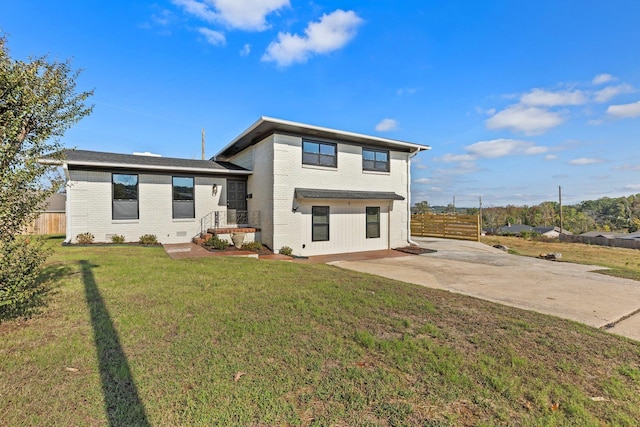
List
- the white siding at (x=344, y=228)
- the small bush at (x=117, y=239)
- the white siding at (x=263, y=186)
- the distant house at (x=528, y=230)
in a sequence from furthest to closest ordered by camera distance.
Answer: the distant house at (x=528, y=230)
the white siding at (x=344, y=228)
the small bush at (x=117, y=239)
the white siding at (x=263, y=186)

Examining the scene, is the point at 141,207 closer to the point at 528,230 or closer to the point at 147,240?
the point at 147,240

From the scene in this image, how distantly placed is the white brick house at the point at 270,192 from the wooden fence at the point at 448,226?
19.7 feet

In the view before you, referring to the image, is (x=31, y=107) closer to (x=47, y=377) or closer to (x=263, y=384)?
(x=47, y=377)

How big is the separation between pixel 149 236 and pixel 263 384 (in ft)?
37.7

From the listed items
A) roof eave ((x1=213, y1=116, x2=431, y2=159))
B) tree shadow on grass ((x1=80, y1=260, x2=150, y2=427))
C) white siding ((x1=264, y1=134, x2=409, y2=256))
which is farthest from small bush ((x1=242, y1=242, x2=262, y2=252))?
tree shadow on grass ((x1=80, y1=260, x2=150, y2=427))

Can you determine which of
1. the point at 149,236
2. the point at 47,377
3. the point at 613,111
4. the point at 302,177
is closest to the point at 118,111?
Result: the point at 149,236

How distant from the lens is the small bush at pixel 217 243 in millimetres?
10700

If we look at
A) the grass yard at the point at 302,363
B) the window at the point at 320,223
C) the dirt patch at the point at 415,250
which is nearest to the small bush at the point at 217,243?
the window at the point at 320,223

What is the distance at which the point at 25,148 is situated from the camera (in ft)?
11.8

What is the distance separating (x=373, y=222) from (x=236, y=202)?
665cm

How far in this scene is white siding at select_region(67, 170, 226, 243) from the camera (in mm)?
11094

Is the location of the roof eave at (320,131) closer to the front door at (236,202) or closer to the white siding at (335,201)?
the white siding at (335,201)

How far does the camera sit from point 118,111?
18422mm

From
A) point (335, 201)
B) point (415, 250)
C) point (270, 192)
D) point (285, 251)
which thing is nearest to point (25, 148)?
point (270, 192)
